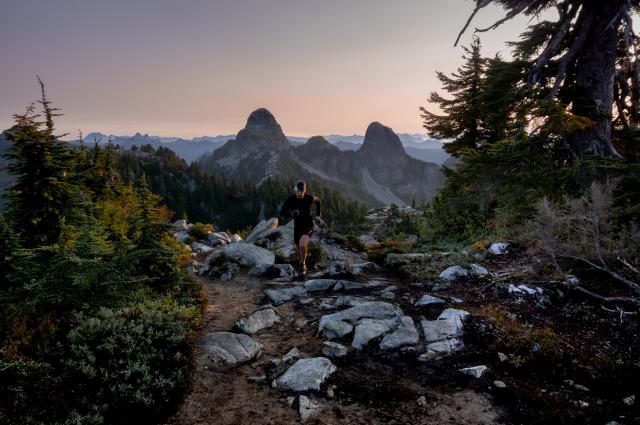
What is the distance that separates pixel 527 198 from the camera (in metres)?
8.91

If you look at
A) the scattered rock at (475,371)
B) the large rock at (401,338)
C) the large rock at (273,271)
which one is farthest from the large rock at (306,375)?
the large rock at (273,271)

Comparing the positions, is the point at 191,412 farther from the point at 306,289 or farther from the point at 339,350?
the point at 306,289

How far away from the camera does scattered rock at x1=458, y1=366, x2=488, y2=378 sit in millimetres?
4328

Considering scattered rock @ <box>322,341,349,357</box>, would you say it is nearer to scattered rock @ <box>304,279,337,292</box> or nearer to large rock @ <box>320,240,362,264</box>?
scattered rock @ <box>304,279,337,292</box>

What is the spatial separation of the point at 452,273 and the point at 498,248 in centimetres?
226

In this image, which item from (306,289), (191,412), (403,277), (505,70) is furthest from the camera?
(505,70)

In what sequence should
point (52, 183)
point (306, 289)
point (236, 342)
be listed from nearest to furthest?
point (236, 342), point (52, 183), point (306, 289)

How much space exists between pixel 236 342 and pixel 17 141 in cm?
761

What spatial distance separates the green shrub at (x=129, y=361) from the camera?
375 centimetres

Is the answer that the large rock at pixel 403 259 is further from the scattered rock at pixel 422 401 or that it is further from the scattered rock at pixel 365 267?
the scattered rock at pixel 422 401

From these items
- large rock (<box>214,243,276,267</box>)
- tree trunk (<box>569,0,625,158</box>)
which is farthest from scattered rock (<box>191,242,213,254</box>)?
tree trunk (<box>569,0,625,158</box>)

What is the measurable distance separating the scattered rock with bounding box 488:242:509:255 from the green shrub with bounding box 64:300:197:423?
8.29 m

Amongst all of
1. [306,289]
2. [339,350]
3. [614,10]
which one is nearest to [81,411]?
[339,350]

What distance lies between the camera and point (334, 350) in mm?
5098
